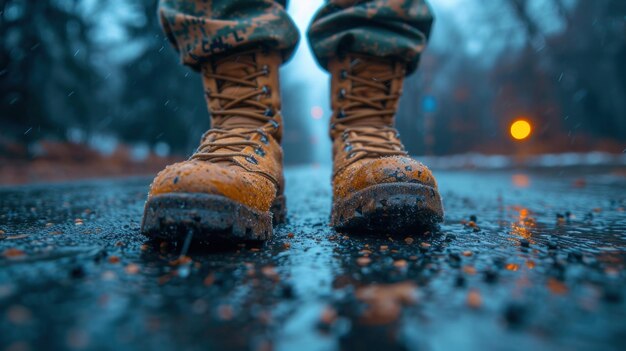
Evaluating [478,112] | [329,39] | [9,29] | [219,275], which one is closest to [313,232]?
[219,275]

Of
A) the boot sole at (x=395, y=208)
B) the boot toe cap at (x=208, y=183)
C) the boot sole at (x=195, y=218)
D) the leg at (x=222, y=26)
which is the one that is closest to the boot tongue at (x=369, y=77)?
the leg at (x=222, y=26)

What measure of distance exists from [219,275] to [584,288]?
2.60ft

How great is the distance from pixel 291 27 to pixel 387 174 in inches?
34.9

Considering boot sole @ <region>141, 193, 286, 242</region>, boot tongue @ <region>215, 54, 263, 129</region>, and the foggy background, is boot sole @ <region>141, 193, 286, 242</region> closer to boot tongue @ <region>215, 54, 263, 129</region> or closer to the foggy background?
boot tongue @ <region>215, 54, 263, 129</region>

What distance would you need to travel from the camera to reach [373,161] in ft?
4.97

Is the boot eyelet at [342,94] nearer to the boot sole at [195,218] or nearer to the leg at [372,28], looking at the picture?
the leg at [372,28]

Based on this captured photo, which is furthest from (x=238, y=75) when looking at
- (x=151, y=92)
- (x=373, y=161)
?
(x=151, y=92)

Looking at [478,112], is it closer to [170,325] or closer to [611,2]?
[611,2]

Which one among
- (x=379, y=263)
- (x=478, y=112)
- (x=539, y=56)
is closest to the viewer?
(x=379, y=263)

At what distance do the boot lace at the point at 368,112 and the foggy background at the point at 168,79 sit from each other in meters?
8.97

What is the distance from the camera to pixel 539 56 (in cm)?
2080

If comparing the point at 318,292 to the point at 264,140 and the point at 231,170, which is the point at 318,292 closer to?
the point at 231,170

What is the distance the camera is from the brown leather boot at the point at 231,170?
1.14 m

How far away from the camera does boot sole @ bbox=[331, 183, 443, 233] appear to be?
138 centimetres
